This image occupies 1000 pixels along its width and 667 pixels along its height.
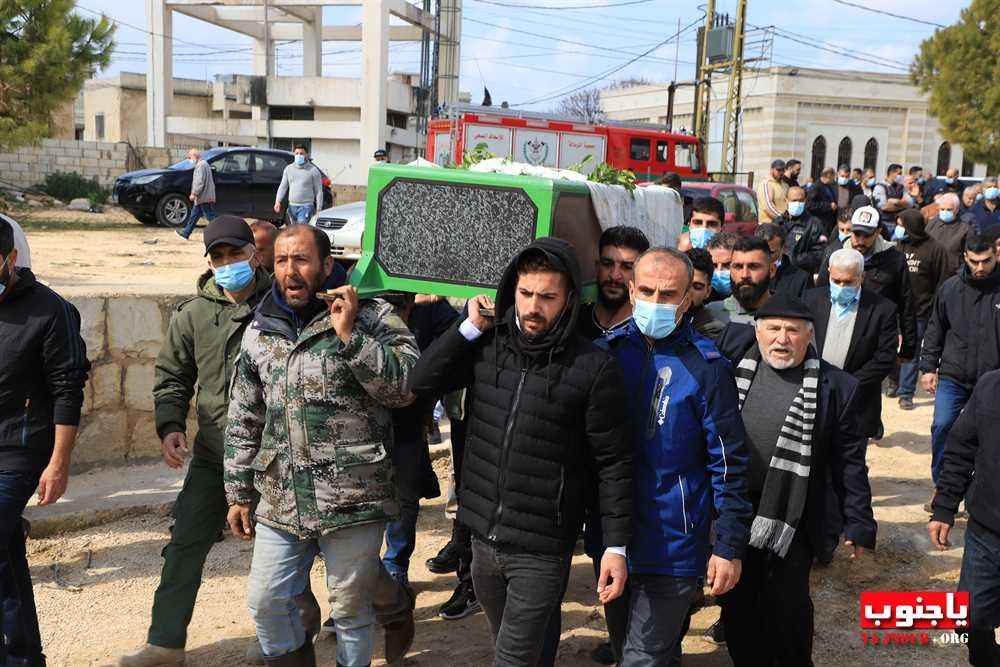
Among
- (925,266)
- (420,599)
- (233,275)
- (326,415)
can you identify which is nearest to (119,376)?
(420,599)

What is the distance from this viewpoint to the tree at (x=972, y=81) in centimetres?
2573

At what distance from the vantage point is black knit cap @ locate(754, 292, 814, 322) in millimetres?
3492

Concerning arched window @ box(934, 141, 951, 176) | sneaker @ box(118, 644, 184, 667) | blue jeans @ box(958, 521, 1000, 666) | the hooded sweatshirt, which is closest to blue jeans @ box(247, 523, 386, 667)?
sneaker @ box(118, 644, 184, 667)

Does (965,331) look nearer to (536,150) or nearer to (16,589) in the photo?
(16,589)

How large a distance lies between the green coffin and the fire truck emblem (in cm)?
1505

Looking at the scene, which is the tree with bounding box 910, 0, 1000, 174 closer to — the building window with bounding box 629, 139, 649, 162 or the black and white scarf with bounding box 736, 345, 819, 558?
the building window with bounding box 629, 139, 649, 162

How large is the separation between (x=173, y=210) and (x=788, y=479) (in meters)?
17.3

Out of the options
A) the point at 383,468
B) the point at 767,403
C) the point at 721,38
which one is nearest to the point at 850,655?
the point at 767,403

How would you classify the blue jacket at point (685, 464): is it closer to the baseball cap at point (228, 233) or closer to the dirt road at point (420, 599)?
the dirt road at point (420, 599)

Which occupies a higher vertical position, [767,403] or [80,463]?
[767,403]

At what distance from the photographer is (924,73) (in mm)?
27766

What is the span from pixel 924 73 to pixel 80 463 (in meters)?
27.1

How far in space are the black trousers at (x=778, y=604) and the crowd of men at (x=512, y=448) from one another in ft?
0.03

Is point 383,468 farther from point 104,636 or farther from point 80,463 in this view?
point 80,463
